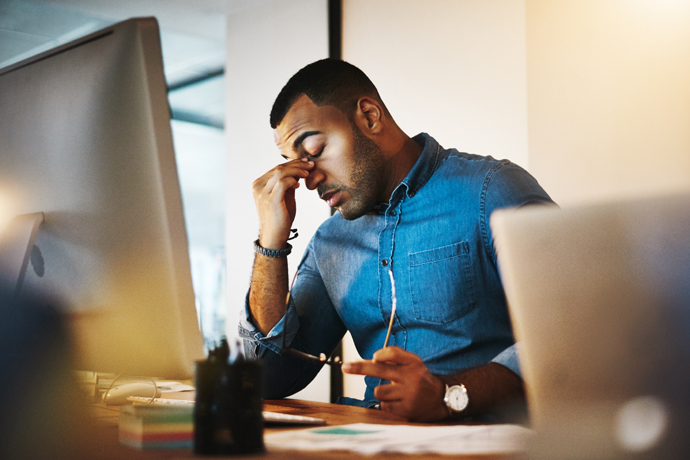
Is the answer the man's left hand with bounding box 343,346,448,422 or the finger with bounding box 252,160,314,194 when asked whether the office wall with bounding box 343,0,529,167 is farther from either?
the man's left hand with bounding box 343,346,448,422

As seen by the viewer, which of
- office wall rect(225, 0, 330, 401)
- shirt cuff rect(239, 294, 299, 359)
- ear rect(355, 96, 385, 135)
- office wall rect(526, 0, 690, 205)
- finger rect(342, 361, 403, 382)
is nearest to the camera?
finger rect(342, 361, 403, 382)

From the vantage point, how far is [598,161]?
222 centimetres

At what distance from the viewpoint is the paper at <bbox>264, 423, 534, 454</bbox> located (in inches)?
25.0

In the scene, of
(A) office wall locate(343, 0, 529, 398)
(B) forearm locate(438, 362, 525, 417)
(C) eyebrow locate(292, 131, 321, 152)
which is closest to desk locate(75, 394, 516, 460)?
(B) forearm locate(438, 362, 525, 417)

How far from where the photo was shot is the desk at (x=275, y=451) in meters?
0.59

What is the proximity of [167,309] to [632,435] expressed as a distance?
0.48 m

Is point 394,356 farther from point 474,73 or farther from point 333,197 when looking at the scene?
point 474,73

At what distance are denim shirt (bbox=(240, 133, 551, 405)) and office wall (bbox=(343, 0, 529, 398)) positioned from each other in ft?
3.24

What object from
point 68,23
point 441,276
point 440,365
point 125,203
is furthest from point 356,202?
point 68,23

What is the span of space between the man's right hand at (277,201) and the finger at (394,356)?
65cm

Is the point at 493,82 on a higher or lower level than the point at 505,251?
higher

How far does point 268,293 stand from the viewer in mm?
1441

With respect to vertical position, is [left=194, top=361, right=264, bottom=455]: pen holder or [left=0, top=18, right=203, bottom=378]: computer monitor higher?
[left=0, top=18, right=203, bottom=378]: computer monitor

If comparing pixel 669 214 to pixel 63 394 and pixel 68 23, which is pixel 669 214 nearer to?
pixel 63 394
